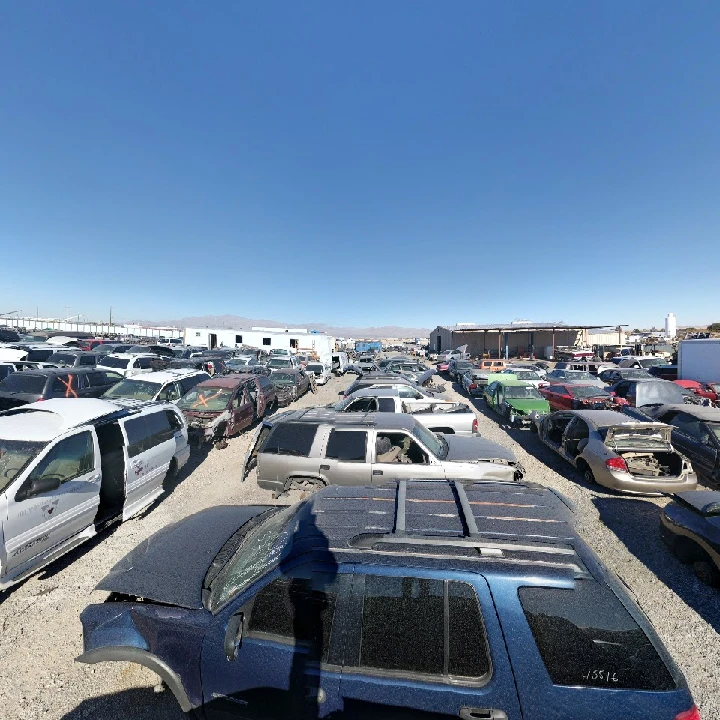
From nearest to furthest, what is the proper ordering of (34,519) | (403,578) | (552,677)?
(552,677), (403,578), (34,519)

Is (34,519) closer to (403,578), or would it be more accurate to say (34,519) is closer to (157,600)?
(157,600)

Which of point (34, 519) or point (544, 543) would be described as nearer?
point (544, 543)

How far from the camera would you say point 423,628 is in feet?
6.83

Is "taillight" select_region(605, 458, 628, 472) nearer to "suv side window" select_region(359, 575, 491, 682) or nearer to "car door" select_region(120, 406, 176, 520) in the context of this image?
"suv side window" select_region(359, 575, 491, 682)

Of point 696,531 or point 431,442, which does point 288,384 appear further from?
point 696,531

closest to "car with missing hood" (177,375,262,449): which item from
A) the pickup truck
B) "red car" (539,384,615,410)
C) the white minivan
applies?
the white minivan

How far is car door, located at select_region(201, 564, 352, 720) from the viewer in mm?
2043

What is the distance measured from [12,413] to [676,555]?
30.4 feet

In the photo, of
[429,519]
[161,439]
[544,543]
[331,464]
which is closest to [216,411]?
[161,439]

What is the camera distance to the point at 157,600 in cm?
258

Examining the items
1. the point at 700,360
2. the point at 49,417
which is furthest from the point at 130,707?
the point at 700,360

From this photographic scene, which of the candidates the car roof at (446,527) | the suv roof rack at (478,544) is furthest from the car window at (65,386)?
the suv roof rack at (478,544)

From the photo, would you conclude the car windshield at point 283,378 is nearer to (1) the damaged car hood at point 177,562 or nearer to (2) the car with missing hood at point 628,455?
(2) the car with missing hood at point 628,455

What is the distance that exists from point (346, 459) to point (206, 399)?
19.6 feet
